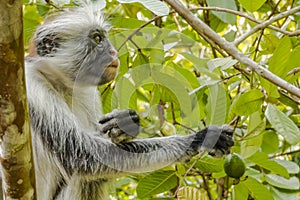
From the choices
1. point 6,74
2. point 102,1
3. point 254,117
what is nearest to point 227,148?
point 254,117

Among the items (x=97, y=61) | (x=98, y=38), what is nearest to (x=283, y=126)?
(x=97, y=61)

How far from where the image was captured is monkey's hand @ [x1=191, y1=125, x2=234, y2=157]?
10.5ft

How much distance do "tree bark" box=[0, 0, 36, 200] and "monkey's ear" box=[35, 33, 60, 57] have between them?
1.74 meters

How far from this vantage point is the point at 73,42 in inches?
162

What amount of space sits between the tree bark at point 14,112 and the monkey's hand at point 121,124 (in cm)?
84

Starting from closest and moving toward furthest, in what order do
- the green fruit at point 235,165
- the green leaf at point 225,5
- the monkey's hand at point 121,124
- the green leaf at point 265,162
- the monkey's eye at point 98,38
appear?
the green fruit at point 235,165, the monkey's hand at point 121,124, the green leaf at point 265,162, the green leaf at point 225,5, the monkey's eye at point 98,38

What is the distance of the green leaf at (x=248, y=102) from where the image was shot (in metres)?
2.69

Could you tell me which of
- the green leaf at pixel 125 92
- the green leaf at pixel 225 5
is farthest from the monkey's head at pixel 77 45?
the green leaf at pixel 225 5

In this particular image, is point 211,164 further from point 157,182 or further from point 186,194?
point 186,194

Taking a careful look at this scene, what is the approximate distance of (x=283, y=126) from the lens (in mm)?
2512

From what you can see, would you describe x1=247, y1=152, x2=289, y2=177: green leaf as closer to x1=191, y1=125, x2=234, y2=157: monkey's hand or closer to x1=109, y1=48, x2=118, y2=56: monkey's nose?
x1=191, y1=125, x2=234, y2=157: monkey's hand

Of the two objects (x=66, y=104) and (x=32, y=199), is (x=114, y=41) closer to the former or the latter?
(x=66, y=104)

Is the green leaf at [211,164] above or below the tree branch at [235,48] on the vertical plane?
below

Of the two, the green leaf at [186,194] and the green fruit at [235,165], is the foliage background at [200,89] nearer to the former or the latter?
the green fruit at [235,165]
